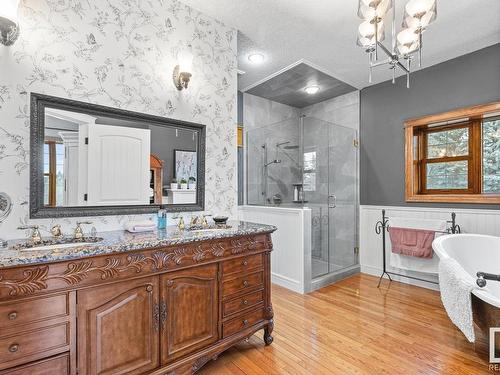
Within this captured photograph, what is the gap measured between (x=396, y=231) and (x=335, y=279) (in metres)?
0.97

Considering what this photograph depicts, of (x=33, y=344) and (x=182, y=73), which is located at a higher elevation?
(x=182, y=73)

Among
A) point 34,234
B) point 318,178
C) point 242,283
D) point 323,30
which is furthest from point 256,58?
point 34,234

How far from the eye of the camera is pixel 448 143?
327 cm

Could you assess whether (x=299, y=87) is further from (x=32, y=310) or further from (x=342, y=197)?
(x=32, y=310)

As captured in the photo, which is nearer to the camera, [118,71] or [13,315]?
[13,315]

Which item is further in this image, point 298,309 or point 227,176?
point 298,309

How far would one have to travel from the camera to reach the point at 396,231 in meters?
3.22

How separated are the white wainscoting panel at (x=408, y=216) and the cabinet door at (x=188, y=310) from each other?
9.19 feet

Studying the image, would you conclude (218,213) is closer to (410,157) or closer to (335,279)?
(335,279)

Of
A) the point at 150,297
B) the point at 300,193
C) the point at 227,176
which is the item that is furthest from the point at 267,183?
the point at 150,297

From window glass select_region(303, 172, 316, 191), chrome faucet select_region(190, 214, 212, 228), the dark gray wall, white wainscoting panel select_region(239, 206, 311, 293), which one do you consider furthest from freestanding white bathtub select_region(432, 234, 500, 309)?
chrome faucet select_region(190, 214, 212, 228)

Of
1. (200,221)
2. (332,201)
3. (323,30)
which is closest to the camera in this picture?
(200,221)

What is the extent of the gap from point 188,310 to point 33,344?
0.74m

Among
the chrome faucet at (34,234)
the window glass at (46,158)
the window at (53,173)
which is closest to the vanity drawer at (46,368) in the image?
the chrome faucet at (34,234)
